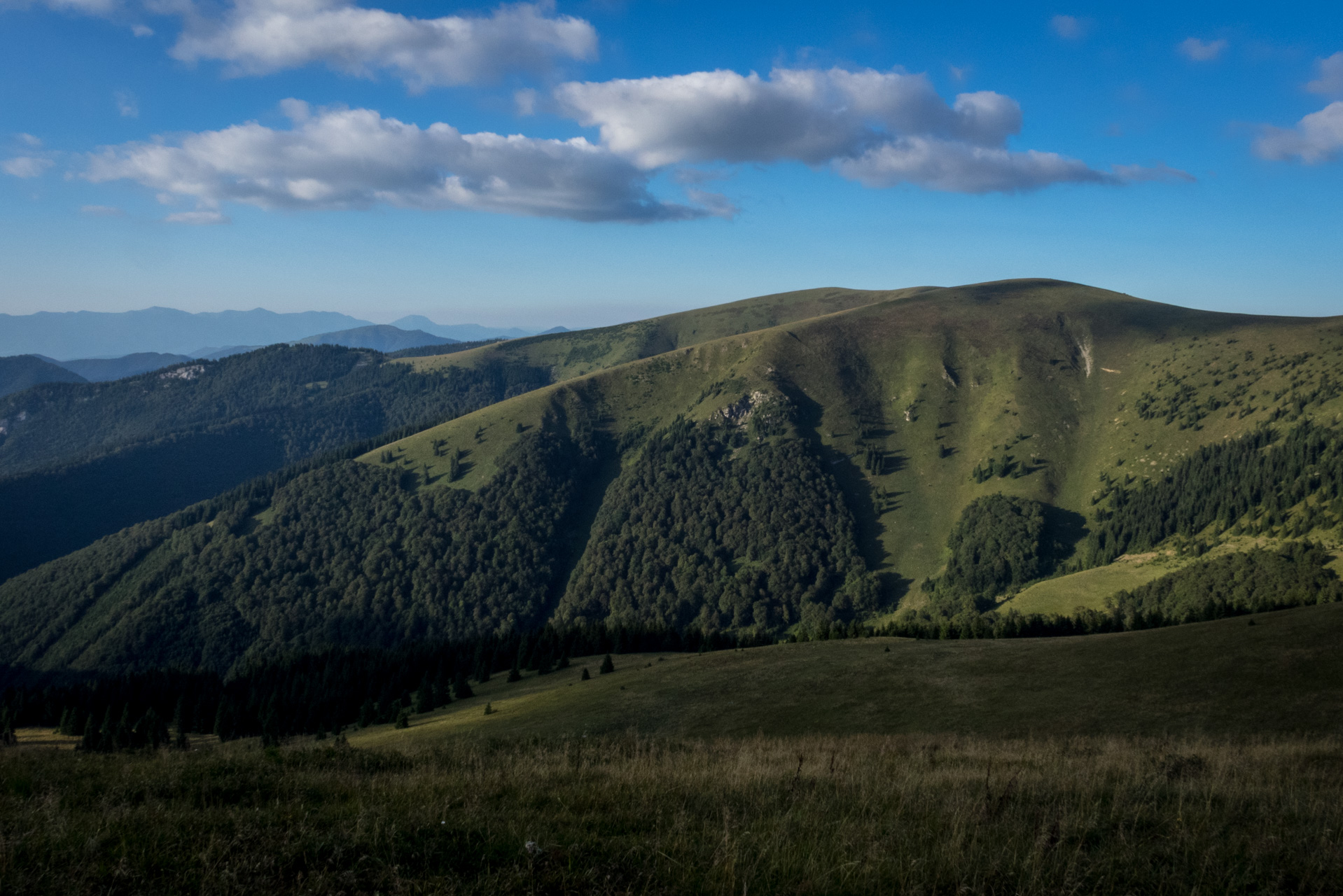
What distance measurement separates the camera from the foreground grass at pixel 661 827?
6621 millimetres

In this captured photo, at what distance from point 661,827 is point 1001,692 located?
96.8 ft

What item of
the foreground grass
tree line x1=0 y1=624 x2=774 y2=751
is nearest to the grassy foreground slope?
the foreground grass

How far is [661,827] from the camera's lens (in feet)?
28.5

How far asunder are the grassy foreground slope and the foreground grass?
13.2m

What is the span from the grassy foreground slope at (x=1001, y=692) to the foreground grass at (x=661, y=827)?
43.2 feet

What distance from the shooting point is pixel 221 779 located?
10938mm

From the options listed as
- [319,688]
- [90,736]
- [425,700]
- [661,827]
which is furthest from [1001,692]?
[319,688]

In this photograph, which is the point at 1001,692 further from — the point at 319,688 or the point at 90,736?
the point at 319,688

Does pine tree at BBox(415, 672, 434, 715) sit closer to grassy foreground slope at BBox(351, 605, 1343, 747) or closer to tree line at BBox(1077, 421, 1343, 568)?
grassy foreground slope at BBox(351, 605, 1343, 747)

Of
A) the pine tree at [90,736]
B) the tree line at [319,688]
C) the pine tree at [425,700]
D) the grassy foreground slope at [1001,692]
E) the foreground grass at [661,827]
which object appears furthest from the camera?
the tree line at [319,688]

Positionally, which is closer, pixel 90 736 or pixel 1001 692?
pixel 1001 692

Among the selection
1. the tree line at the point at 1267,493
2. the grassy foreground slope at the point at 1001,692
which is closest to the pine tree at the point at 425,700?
the grassy foreground slope at the point at 1001,692

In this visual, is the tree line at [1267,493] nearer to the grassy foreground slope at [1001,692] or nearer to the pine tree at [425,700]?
the grassy foreground slope at [1001,692]

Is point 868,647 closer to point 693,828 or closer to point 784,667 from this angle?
point 784,667
